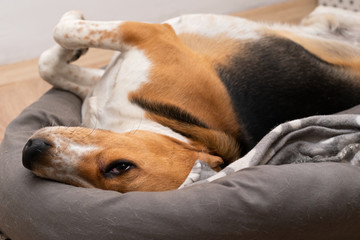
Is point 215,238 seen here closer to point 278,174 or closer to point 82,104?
point 278,174

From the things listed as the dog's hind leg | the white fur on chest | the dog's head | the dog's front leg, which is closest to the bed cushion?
the dog's head

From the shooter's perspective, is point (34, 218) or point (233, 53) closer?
point (34, 218)

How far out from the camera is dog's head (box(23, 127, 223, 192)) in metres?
1.98

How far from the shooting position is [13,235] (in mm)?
2139

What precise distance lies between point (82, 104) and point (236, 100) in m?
0.97

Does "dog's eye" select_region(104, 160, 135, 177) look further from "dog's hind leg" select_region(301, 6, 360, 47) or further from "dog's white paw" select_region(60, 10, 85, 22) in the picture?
"dog's hind leg" select_region(301, 6, 360, 47)

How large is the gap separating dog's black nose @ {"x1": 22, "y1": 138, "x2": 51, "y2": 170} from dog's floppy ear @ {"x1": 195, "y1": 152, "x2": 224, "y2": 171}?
673 mm

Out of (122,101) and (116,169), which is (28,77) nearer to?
(122,101)

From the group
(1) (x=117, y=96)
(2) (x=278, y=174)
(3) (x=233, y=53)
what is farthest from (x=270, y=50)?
(2) (x=278, y=174)

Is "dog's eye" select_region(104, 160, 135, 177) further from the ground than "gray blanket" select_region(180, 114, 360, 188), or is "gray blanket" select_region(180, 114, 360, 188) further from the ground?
"dog's eye" select_region(104, 160, 135, 177)

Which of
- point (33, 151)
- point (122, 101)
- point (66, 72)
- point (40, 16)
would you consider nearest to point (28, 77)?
point (40, 16)

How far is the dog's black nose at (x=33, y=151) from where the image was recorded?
194 cm

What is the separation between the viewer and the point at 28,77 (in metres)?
3.83

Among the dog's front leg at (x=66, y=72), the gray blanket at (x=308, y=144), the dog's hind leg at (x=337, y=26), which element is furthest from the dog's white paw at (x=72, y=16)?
the dog's hind leg at (x=337, y=26)
